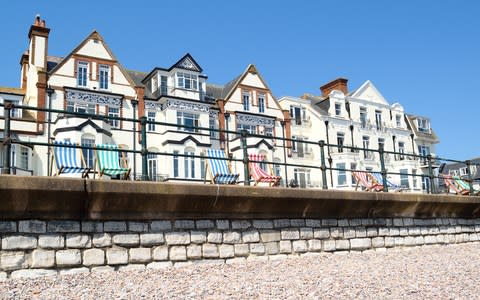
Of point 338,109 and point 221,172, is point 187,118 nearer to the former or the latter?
point 338,109

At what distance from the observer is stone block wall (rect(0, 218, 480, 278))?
5789mm

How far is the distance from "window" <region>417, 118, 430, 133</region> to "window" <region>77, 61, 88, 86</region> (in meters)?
Result: 35.3

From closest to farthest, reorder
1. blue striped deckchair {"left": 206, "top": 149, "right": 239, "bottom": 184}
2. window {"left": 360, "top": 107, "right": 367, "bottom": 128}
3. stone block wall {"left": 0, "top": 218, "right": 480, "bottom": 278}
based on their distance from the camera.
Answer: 1. stone block wall {"left": 0, "top": 218, "right": 480, "bottom": 278}
2. blue striped deckchair {"left": 206, "top": 149, "right": 239, "bottom": 184}
3. window {"left": 360, "top": 107, "right": 367, "bottom": 128}

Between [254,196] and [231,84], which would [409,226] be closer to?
[254,196]

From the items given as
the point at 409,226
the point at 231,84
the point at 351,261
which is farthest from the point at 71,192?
the point at 231,84

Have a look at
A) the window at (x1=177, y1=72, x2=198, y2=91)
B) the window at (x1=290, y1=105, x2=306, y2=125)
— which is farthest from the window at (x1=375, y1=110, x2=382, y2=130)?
the window at (x1=177, y1=72, x2=198, y2=91)

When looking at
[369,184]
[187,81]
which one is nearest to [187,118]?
[187,81]

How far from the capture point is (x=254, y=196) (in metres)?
7.49

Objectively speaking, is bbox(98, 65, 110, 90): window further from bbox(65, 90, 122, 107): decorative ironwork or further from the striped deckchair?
the striped deckchair

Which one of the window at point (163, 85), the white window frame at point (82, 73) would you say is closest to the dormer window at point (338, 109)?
the window at point (163, 85)

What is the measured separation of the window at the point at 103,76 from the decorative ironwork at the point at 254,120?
10170 mm

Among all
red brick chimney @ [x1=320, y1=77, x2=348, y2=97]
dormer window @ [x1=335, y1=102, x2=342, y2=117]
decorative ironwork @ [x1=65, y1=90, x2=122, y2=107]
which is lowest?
decorative ironwork @ [x1=65, y1=90, x2=122, y2=107]

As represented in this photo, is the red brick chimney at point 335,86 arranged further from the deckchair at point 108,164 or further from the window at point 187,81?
the deckchair at point 108,164

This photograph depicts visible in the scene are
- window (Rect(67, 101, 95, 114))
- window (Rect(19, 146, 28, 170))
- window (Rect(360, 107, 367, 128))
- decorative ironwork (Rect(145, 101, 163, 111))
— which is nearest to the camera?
window (Rect(19, 146, 28, 170))
